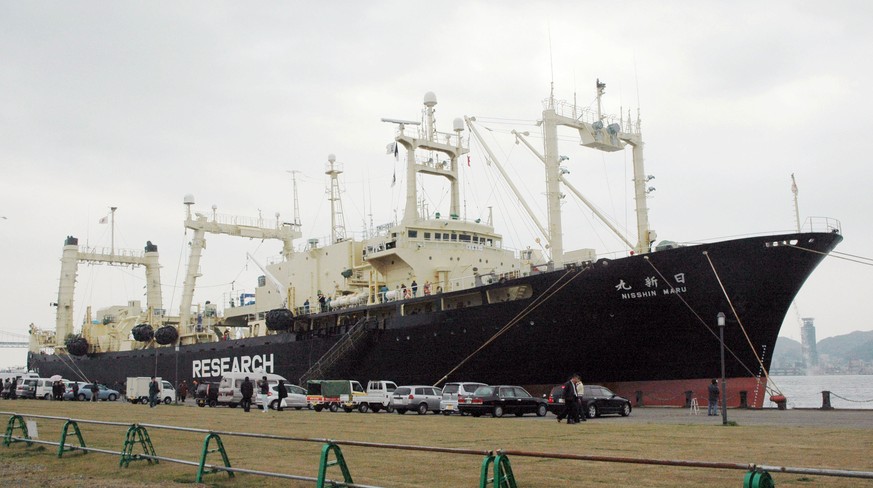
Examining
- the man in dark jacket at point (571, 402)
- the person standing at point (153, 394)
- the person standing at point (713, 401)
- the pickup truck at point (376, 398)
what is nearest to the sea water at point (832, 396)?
the person standing at point (713, 401)

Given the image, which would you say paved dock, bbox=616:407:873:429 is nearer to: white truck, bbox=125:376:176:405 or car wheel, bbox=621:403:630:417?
car wheel, bbox=621:403:630:417

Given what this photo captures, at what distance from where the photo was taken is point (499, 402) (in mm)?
25297

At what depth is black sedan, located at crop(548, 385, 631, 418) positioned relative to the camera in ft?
78.7

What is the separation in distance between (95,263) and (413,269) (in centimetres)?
3767

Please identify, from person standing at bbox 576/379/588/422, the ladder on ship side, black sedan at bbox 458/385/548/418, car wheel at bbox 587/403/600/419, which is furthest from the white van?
person standing at bbox 576/379/588/422

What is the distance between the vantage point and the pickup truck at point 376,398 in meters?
31.0

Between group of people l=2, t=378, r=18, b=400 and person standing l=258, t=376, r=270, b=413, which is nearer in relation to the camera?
person standing l=258, t=376, r=270, b=413

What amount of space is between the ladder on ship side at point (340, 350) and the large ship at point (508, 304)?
2.9 inches

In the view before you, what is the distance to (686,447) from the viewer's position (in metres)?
13.7

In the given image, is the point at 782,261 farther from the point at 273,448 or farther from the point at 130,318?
the point at 130,318

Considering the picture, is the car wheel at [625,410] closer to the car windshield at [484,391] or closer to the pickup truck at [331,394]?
the car windshield at [484,391]

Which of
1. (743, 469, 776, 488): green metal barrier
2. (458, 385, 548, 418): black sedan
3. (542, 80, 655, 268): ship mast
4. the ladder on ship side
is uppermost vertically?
(542, 80, 655, 268): ship mast

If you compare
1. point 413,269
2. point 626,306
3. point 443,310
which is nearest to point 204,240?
point 413,269

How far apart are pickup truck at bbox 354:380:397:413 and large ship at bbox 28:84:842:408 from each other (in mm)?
3146
